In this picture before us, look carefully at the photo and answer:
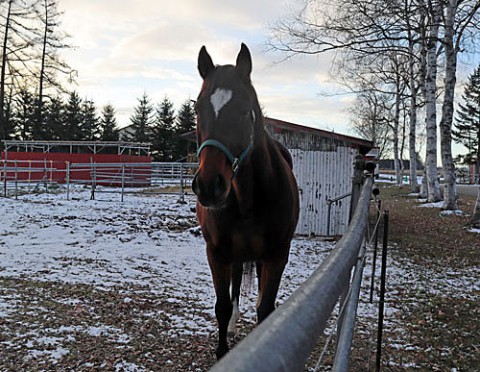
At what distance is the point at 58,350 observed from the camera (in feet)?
12.7

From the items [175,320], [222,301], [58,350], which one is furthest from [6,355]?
[222,301]

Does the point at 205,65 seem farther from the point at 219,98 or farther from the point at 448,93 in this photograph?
the point at 448,93

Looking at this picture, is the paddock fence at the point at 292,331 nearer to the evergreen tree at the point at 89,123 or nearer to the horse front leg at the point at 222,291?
the horse front leg at the point at 222,291

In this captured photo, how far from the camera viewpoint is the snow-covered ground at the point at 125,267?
4461 millimetres

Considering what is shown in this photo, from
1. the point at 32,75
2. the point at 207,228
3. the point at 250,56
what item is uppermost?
the point at 32,75

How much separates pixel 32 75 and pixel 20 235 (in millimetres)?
21940

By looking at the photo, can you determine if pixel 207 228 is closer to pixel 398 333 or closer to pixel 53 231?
pixel 398 333

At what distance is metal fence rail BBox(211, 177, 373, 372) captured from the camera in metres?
0.48

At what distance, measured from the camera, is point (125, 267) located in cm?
711

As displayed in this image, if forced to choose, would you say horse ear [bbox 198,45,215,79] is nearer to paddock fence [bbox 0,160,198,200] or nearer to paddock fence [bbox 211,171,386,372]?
paddock fence [bbox 211,171,386,372]

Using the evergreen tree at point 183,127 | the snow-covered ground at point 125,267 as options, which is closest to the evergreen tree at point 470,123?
the evergreen tree at point 183,127

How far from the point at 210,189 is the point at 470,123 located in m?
55.0

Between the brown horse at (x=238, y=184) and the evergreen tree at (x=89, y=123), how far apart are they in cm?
4509

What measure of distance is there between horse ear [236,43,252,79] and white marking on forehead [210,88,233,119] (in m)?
0.34
